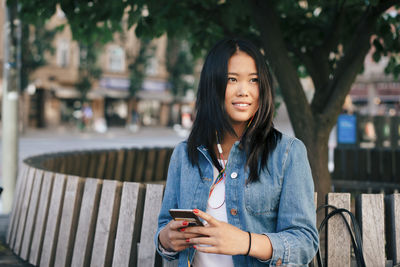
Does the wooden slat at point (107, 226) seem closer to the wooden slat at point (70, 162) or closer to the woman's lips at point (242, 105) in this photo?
the woman's lips at point (242, 105)

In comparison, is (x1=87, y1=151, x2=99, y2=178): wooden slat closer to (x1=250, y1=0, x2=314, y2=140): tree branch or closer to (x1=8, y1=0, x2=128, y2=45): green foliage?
(x1=8, y1=0, x2=128, y2=45): green foliage

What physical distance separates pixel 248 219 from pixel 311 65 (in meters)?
3.41

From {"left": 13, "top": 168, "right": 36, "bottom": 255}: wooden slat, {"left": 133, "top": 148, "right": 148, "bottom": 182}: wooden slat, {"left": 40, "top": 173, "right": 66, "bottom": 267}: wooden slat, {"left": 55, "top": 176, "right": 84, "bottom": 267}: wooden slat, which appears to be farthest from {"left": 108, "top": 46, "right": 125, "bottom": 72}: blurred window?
{"left": 55, "top": 176, "right": 84, "bottom": 267}: wooden slat

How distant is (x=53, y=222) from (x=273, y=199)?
2.28 meters

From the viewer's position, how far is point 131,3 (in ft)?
13.9

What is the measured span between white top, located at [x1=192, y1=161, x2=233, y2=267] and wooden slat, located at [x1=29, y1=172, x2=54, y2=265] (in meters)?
2.20

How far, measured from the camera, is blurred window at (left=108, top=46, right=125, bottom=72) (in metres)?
36.6

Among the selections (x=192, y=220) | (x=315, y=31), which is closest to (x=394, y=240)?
(x=192, y=220)

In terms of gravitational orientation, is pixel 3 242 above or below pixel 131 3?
below

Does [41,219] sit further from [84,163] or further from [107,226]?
[84,163]

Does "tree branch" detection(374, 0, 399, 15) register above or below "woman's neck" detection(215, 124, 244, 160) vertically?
above

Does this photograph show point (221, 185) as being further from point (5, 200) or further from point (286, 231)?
point (5, 200)

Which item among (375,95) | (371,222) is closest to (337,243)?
(371,222)

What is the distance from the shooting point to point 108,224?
295 centimetres
